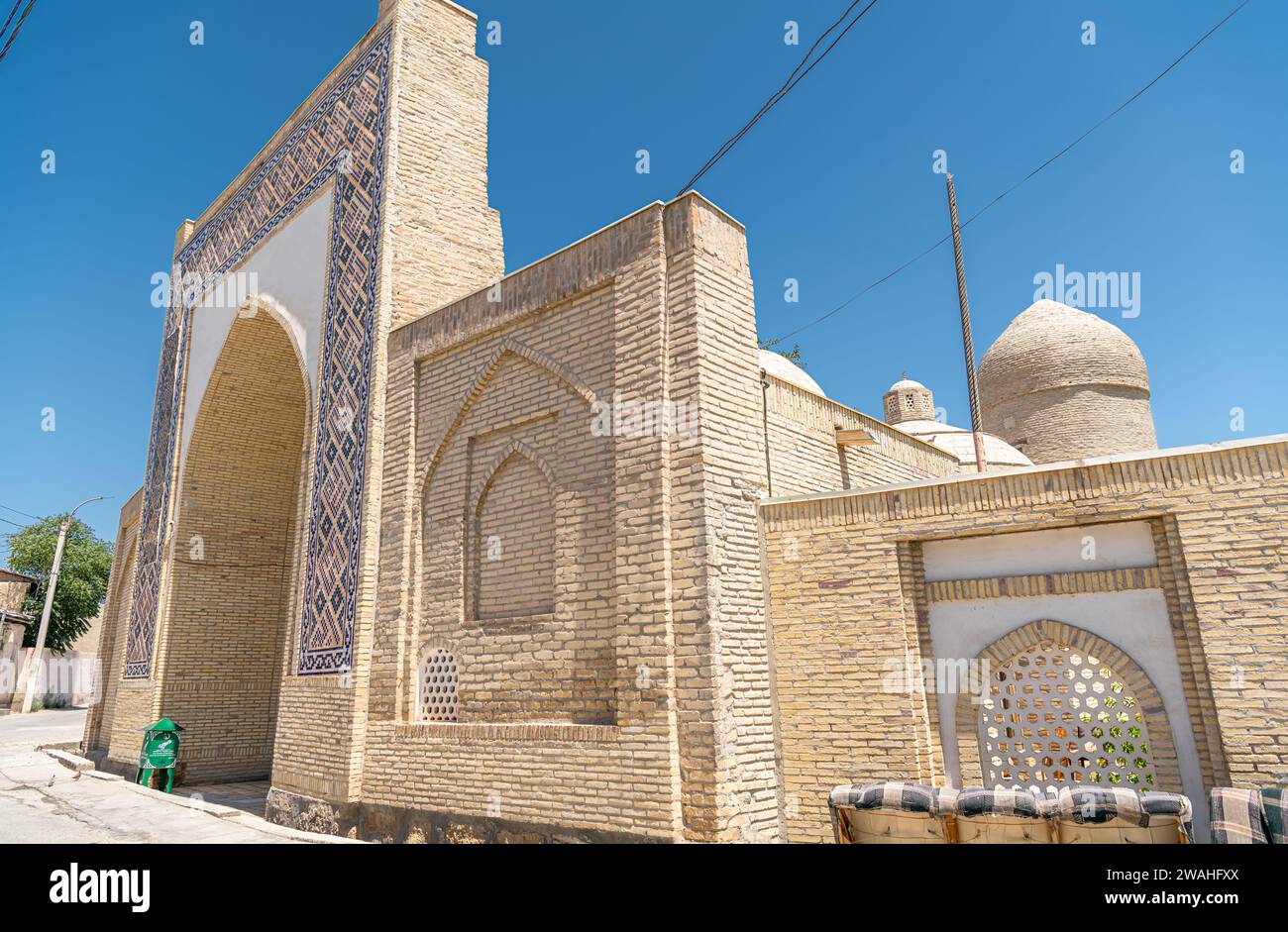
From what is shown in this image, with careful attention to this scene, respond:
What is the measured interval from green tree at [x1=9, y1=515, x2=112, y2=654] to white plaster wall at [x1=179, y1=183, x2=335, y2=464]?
17210 millimetres

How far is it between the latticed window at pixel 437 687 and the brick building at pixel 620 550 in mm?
28

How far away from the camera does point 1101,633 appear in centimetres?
468

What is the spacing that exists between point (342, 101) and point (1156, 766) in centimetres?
949

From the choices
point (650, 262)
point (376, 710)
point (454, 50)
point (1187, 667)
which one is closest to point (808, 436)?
point (650, 262)

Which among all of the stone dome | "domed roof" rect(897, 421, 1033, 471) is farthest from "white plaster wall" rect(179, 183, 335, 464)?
the stone dome

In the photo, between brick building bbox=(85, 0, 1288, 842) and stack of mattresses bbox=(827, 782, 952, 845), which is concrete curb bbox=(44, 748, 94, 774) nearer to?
brick building bbox=(85, 0, 1288, 842)

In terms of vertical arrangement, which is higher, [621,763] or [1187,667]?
[1187,667]

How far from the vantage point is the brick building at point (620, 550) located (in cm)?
459

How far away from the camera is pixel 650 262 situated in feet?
18.1

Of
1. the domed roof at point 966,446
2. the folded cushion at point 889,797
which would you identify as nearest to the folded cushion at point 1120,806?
the folded cushion at point 889,797

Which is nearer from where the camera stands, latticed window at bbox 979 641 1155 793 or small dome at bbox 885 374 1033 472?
latticed window at bbox 979 641 1155 793

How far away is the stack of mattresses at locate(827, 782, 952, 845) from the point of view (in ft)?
13.2
